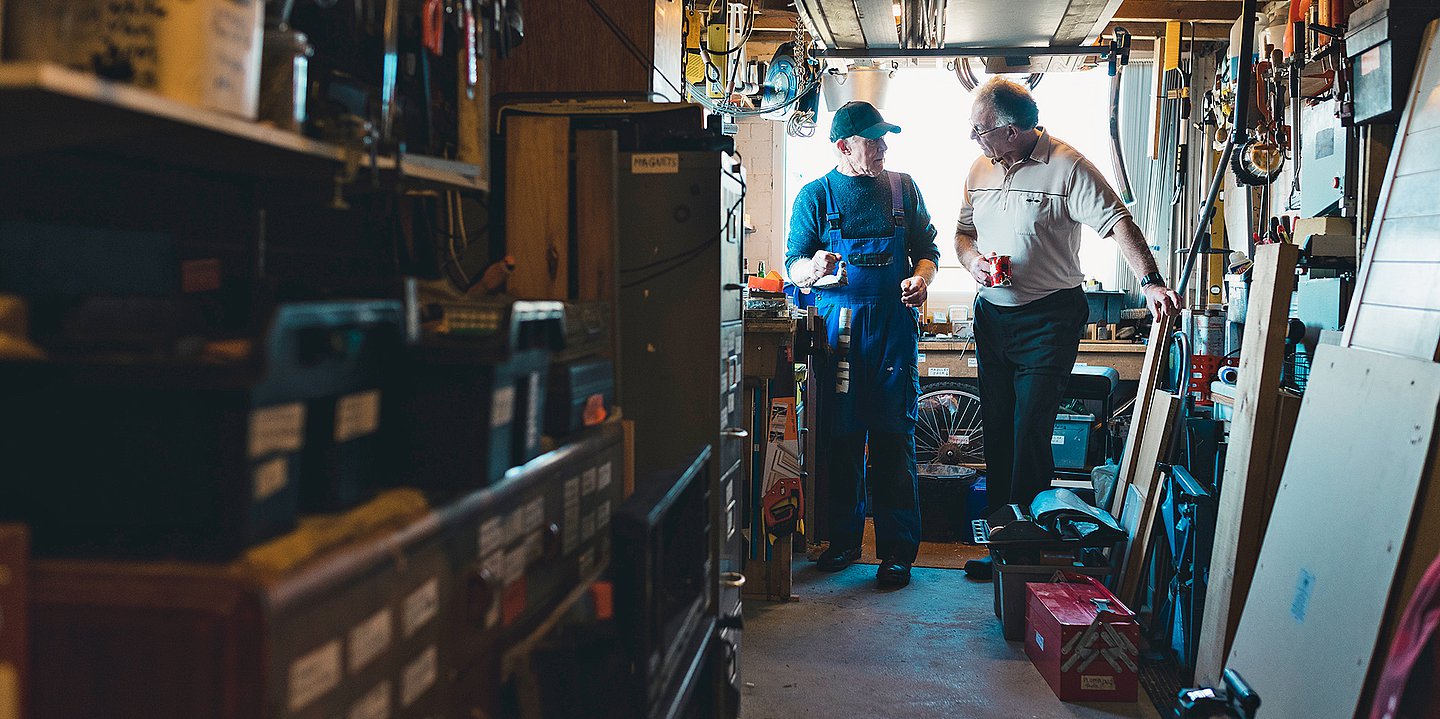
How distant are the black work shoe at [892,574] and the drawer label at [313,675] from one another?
10.0 ft

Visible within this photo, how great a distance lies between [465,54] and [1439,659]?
1647mm

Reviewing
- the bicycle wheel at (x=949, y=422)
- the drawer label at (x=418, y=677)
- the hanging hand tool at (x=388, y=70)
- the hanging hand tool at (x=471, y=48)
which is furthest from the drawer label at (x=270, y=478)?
the bicycle wheel at (x=949, y=422)

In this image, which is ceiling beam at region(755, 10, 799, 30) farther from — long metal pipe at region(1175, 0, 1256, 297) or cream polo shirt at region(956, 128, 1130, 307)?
long metal pipe at region(1175, 0, 1256, 297)

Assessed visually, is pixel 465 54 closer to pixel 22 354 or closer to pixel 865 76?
pixel 22 354

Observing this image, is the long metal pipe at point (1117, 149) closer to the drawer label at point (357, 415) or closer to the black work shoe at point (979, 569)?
the black work shoe at point (979, 569)

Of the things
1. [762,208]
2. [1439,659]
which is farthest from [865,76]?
[1439,659]

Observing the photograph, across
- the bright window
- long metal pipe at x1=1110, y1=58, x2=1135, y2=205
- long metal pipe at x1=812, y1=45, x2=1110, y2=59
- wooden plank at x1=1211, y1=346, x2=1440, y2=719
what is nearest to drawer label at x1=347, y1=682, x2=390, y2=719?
wooden plank at x1=1211, y1=346, x2=1440, y2=719

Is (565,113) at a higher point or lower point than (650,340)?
higher

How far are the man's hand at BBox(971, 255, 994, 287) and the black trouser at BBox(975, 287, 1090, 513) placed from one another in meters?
0.10

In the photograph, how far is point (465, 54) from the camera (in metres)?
1.70

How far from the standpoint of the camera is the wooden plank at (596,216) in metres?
1.99

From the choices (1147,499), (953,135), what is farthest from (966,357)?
(1147,499)

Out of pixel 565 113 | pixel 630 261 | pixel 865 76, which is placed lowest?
pixel 630 261

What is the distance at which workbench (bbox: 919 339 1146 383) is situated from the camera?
5750 mm
